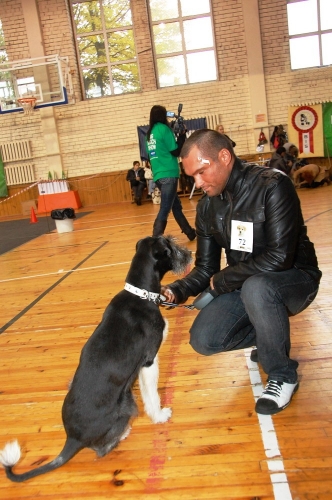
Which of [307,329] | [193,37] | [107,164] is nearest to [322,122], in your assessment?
[193,37]

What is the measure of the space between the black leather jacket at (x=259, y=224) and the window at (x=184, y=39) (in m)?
10.7

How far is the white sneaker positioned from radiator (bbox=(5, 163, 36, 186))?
1212cm

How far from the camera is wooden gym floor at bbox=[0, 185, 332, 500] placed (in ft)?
5.33

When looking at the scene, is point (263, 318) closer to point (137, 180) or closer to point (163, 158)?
point (163, 158)

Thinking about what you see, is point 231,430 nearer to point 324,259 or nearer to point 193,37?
point 324,259

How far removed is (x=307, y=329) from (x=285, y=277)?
0.93 metres

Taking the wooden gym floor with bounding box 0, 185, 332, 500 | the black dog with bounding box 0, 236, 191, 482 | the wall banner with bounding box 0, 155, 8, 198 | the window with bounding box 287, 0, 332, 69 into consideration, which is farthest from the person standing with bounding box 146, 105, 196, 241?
the wall banner with bounding box 0, 155, 8, 198

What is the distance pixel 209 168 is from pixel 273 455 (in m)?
1.16

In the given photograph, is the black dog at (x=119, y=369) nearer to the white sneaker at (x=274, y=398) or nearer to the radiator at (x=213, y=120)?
the white sneaker at (x=274, y=398)

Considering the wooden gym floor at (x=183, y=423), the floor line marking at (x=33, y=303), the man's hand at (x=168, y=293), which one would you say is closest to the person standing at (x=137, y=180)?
the floor line marking at (x=33, y=303)

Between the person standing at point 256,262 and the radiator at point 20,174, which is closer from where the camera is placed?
the person standing at point 256,262

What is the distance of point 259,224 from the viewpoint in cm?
204

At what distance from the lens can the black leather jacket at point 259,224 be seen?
78.4 inches

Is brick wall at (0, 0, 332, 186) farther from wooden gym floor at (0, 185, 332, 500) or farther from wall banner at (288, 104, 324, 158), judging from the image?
wooden gym floor at (0, 185, 332, 500)
